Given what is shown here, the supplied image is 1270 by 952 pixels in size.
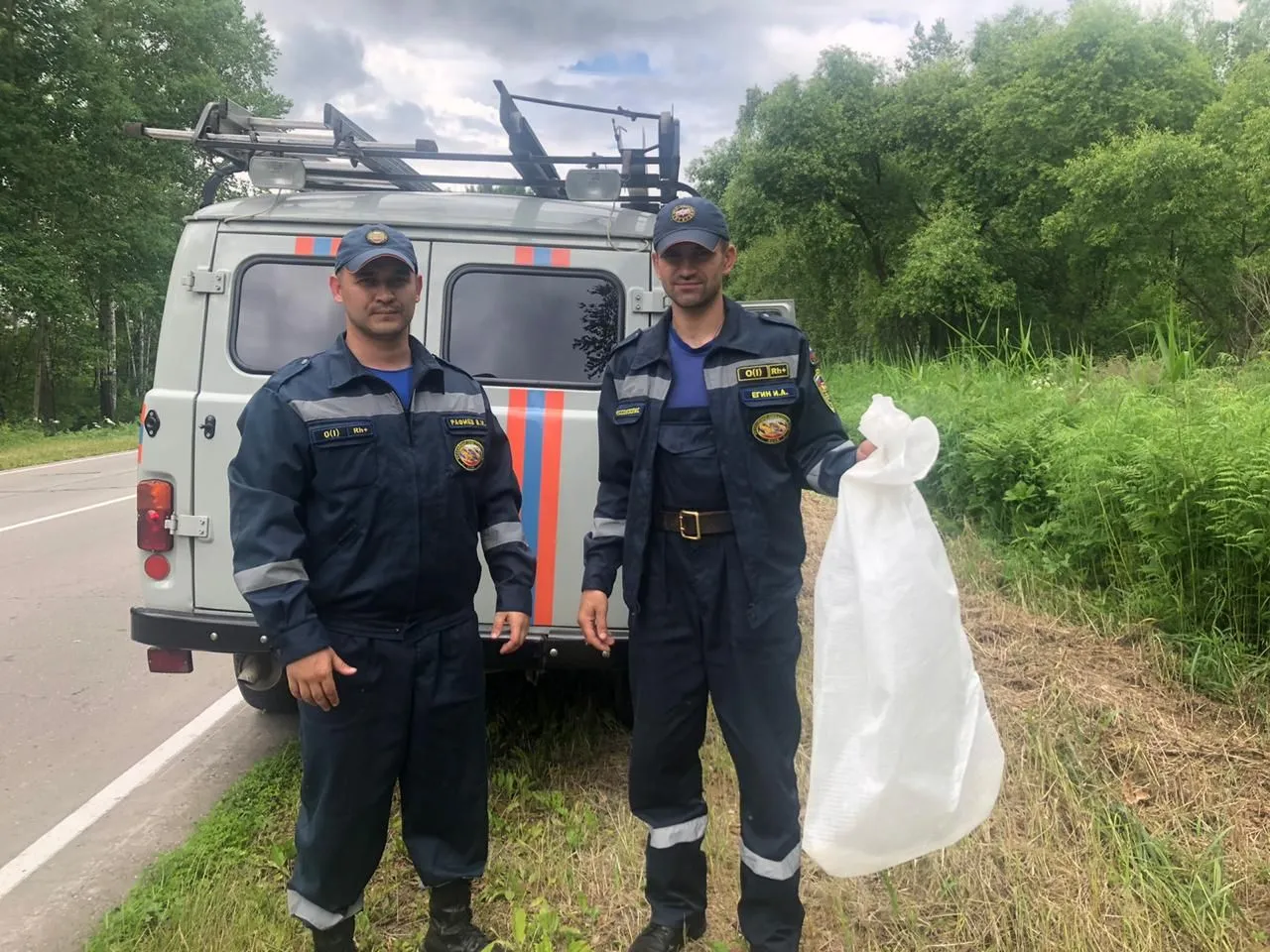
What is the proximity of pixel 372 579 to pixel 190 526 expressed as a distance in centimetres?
135

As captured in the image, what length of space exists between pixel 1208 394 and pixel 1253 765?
2.88 metres

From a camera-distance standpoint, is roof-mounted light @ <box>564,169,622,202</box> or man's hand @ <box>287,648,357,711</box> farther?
roof-mounted light @ <box>564,169,622,202</box>

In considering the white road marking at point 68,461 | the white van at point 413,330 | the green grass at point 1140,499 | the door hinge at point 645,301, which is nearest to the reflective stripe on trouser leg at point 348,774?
the white van at point 413,330

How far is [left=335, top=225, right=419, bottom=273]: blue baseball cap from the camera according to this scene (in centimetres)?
236

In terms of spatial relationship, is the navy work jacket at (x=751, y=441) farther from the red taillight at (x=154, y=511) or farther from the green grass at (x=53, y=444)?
the green grass at (x=53, y=444)

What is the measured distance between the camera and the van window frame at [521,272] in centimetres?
351

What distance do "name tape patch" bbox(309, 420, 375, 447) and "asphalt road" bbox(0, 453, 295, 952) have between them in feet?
5.92

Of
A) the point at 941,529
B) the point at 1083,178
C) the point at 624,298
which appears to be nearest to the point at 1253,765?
the point at 624,298

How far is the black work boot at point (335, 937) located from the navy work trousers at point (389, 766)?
3 centimetres

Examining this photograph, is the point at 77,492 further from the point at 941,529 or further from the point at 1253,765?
the point at 1253,765

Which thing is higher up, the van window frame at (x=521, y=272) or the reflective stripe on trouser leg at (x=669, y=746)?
the van window frame at (x=521, y=272)

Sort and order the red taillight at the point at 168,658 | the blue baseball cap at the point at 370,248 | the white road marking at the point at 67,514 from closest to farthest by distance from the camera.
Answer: the blue baseball cap at the point at 370,248, the red taillight at the point at 168,658, the white road marking at the point at 67,514

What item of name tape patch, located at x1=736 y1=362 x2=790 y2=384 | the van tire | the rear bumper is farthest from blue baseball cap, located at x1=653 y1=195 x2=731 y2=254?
the van tire

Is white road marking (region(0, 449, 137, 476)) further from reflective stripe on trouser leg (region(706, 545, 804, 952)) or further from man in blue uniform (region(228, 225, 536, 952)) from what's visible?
reflective stripe on trouser leg (region(706, 545, 804, 952))
